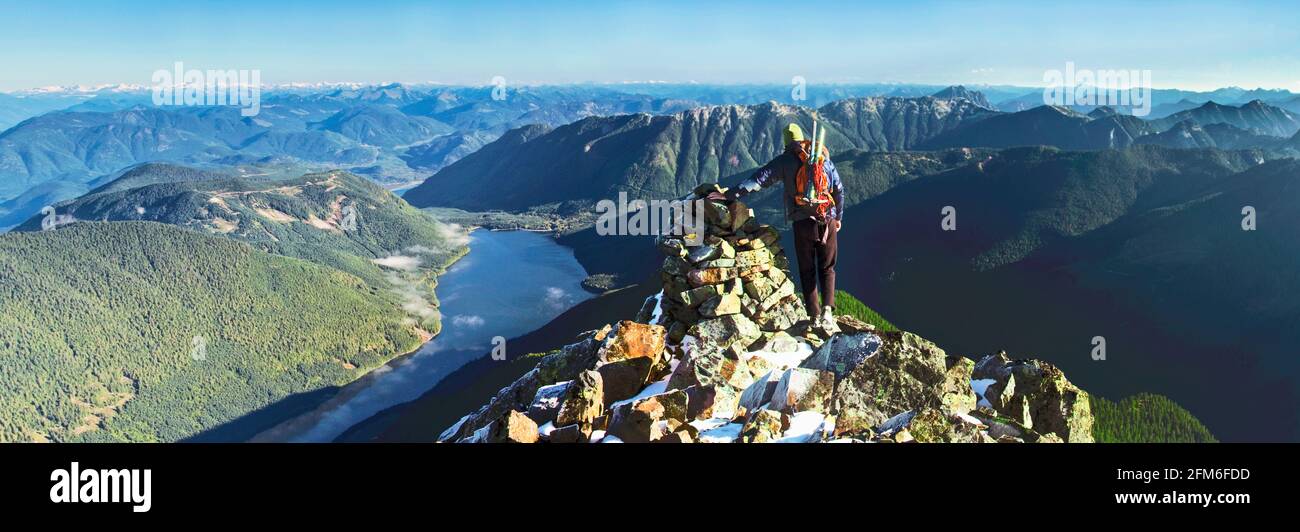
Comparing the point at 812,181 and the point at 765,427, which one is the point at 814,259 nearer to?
the point at 812,181

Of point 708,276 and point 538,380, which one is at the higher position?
point 708,276

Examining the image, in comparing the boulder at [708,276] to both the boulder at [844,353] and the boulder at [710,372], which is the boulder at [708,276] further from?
the boulder at [844,353]

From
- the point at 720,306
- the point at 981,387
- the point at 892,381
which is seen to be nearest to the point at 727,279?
the point at 720,306

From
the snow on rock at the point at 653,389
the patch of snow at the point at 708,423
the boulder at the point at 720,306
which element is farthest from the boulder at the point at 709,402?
the boulder at the point at 720,306

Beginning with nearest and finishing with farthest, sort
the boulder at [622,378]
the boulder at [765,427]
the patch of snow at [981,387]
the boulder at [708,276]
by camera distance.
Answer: the boulder at [765,427]
the patch of snow at [981,387]
the boulder at [622,378]
the boulder at [708,276]
